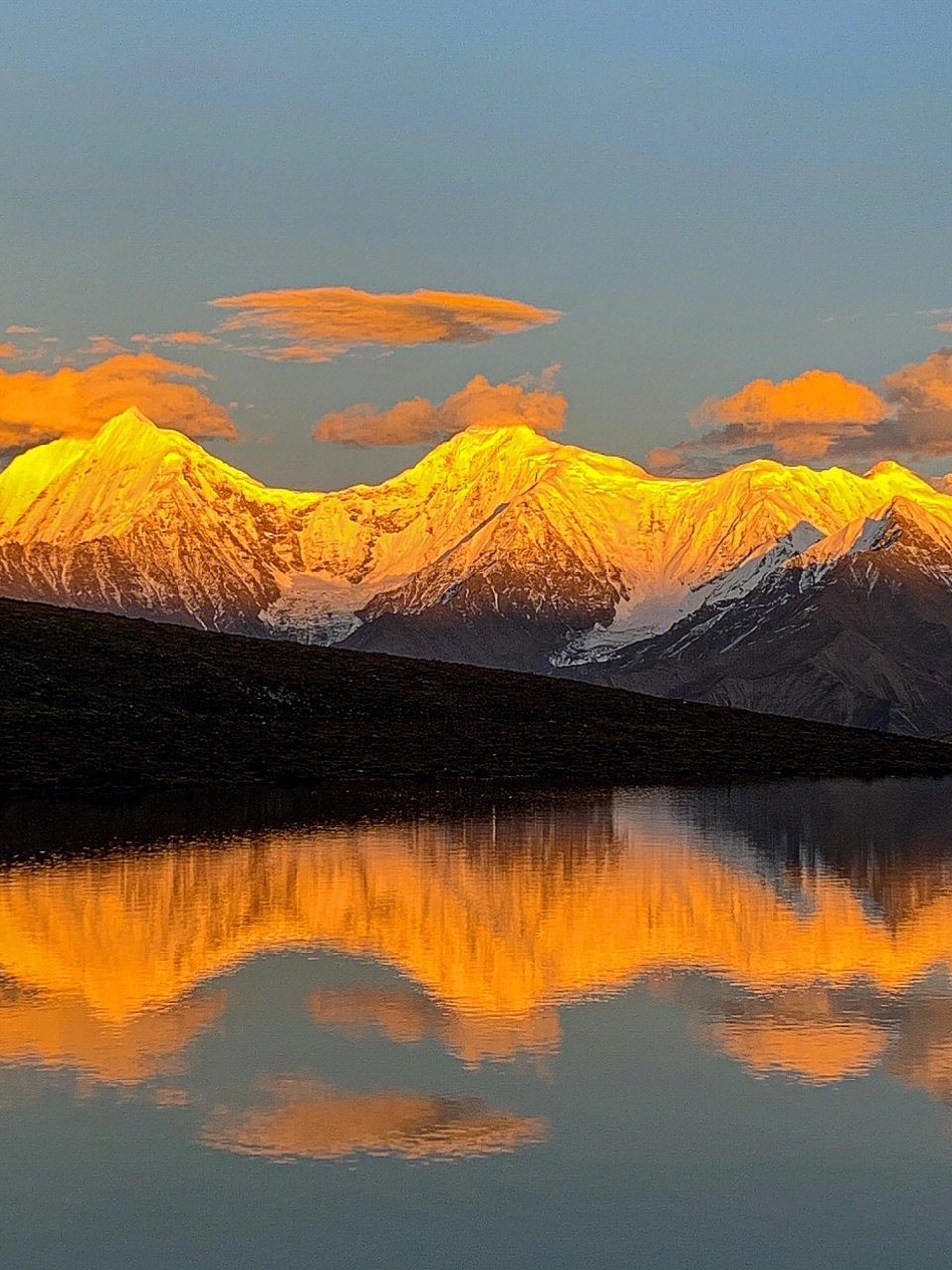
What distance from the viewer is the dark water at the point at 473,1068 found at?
1484cm

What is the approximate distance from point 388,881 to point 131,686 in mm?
51708

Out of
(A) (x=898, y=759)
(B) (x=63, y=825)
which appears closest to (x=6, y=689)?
(B) (x=63, y=825)

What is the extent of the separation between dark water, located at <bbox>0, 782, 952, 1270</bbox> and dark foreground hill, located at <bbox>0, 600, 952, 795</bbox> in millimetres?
32433

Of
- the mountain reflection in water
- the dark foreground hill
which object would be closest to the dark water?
the mountain reflection in water

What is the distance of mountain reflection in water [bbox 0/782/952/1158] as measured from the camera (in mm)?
19672

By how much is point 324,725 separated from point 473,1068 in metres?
64.5

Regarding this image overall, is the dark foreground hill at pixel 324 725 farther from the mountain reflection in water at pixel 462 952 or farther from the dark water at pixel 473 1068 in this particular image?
the dark water at pixel 473 1068

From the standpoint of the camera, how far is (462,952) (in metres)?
28.0

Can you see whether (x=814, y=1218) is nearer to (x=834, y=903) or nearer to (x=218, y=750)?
(x=834, y=903)

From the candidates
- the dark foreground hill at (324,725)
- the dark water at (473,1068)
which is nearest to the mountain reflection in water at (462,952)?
the dark water at (473,1068)

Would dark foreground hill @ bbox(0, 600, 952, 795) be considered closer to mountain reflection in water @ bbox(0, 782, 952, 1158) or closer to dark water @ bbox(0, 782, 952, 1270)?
mountain reflection in water @ bbox(0, 782, 952, 1158)

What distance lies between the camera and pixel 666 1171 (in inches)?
647

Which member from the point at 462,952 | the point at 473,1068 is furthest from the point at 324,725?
the point at 473,1068

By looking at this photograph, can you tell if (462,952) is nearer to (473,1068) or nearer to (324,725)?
(473,1068)
